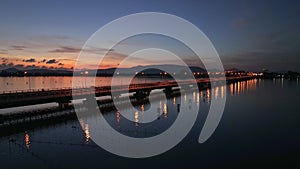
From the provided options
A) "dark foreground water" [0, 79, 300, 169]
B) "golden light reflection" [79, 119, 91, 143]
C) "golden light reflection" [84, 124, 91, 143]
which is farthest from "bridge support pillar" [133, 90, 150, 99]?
"golden light reflection" [84, 124, 91, 143]

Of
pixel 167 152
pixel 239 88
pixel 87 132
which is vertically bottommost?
pixel 167 152

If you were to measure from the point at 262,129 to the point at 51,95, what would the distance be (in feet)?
76.6

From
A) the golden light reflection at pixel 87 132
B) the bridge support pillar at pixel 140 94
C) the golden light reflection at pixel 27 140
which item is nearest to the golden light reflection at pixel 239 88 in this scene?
the bridge support pillar at pixel 140 94

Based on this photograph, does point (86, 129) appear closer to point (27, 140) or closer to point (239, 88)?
point (27, 140)

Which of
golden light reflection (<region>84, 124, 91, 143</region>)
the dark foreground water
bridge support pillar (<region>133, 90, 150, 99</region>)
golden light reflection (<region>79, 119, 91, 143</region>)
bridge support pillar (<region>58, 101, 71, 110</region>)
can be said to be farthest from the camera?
bridge support pillar (<region>133, 90, 150, 99</region>)

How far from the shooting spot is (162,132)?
2153 cm

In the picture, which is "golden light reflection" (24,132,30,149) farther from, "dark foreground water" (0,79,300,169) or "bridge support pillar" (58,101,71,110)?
"bridge support pillar" (58,101,71,110)

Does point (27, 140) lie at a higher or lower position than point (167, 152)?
higher

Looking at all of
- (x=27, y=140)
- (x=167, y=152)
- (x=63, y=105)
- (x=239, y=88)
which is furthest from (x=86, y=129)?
(x=239, y=88)

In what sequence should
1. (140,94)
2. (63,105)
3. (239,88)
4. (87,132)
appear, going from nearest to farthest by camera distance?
1. (87,132)
2. (63,105)
3. (140,94)
4. (239,88)

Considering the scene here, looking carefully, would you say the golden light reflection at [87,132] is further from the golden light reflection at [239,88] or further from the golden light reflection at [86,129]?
the golden light reflection at [239,88]

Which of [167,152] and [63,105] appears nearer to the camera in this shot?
[167,152]

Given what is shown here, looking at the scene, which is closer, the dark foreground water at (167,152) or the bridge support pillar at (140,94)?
the dark foreground water at (167,152)

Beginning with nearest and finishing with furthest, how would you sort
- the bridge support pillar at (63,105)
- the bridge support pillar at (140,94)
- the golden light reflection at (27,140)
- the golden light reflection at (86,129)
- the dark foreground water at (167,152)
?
the dark foreground water at (167,152), the golden light reflection at (27,140), the golden light reflection at (86,129), the bridge support pillar at (63,105), the bridge support pillar at (140,94)
